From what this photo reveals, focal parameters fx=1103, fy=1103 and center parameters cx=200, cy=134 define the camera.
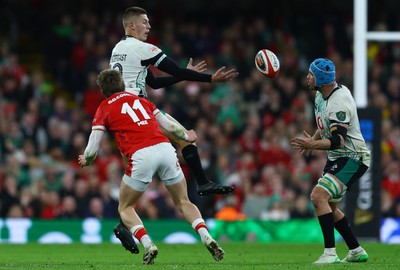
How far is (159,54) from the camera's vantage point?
11.8 metres

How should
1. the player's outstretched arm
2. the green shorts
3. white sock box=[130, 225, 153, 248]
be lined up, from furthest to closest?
the green shorts < white sock box=[130, 225, 153, 248] < the player's outstretched arm

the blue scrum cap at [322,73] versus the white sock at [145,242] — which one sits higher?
the blue scrum cap at [322,73]

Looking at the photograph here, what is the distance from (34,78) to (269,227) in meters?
6.37

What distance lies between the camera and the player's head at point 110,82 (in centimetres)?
1115

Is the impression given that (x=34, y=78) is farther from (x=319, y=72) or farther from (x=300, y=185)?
(x=319, y=72)

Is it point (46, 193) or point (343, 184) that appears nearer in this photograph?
point (343, 184)

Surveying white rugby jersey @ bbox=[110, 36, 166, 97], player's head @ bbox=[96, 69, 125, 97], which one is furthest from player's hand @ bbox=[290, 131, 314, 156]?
player's head @ bbox=[96, 69, 125, 97]

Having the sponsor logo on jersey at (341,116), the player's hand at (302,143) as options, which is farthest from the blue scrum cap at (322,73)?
the player's hand at (302,143)

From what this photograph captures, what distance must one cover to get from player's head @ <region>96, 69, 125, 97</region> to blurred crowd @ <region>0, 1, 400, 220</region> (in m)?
7.36

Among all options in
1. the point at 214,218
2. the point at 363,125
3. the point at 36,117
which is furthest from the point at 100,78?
the point at 36,117

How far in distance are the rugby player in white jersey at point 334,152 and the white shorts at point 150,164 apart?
1.44 m

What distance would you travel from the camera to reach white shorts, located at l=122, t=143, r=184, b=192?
11008 mm

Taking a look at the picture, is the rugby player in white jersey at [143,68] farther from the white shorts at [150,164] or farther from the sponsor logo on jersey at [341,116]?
the sponsor logo on jersey at [341,116]

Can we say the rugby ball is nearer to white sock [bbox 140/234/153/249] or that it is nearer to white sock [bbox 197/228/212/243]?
white sock [bbox 197/228/212/243]
